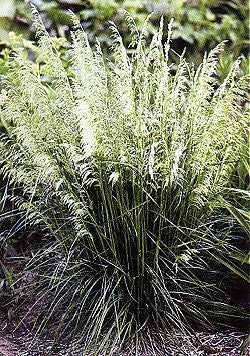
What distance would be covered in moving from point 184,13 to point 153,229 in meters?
2.10

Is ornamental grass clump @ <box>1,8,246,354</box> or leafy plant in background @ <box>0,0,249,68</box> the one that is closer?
ornamental grass clump @ <box>1,8,246,354</box>

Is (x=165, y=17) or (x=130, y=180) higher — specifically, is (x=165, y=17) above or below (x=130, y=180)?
above

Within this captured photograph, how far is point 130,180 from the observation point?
1932 mm

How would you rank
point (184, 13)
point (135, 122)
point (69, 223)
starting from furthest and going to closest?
1. point (184, 13)
2. point (69, 223)
3. point (135, 122)

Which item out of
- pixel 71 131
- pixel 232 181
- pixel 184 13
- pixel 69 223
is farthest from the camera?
pixel 184 13

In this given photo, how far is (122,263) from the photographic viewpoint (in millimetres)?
2010

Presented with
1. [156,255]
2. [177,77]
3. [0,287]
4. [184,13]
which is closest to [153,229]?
[156,255]

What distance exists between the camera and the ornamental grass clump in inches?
72.9

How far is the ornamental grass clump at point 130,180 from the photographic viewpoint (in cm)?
185

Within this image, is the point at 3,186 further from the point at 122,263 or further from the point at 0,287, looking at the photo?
the point at 122,263

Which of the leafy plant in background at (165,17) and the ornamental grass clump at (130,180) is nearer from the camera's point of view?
the ornamental grass clump at (130,180)

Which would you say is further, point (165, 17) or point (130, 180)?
point (165, 17)

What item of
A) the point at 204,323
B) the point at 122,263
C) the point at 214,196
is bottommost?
the point at 204,323

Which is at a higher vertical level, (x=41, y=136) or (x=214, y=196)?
(x=41, y=136)
